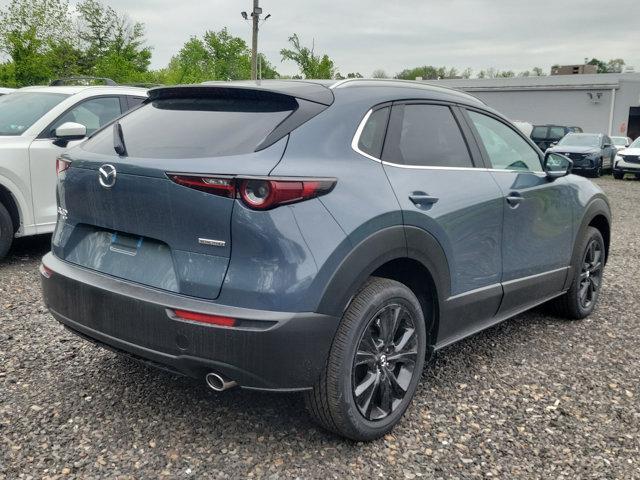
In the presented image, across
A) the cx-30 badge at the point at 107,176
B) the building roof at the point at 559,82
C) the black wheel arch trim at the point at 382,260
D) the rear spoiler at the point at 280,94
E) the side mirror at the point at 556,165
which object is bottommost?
the black wheel arch trim at the point at 382,260

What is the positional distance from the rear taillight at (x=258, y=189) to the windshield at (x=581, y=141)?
878 inches

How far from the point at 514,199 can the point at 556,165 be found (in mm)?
806

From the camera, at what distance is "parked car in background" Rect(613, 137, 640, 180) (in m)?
21.4

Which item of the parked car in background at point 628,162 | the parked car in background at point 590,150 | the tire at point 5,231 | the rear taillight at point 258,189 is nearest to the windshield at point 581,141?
the parked car in background at point 590,150

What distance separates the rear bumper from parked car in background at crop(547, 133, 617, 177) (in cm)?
2016

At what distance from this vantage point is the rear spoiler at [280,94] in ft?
9.27

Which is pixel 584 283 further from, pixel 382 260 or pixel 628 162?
pixel 628 162

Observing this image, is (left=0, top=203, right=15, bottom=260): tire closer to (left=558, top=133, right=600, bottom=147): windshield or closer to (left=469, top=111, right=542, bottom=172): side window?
(left=469, top=111, right=542, bottom=172): side window

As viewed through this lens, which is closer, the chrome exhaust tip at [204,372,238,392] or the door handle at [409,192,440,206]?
the chrome exhaust tip at [204,372,238,392]

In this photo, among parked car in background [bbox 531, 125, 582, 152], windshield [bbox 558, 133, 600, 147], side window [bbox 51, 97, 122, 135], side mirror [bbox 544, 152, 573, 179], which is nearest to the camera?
side mirror [bbox 544, 152, 573, 179]

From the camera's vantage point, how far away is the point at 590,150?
71.7 feet

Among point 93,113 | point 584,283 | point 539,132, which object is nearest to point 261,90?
point 584,283

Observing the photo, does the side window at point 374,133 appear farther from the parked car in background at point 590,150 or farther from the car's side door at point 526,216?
the parked car in background at point 590,150

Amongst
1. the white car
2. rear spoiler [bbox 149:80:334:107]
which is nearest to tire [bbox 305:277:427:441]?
rear spoiler [bbox 149:80:334:107]
